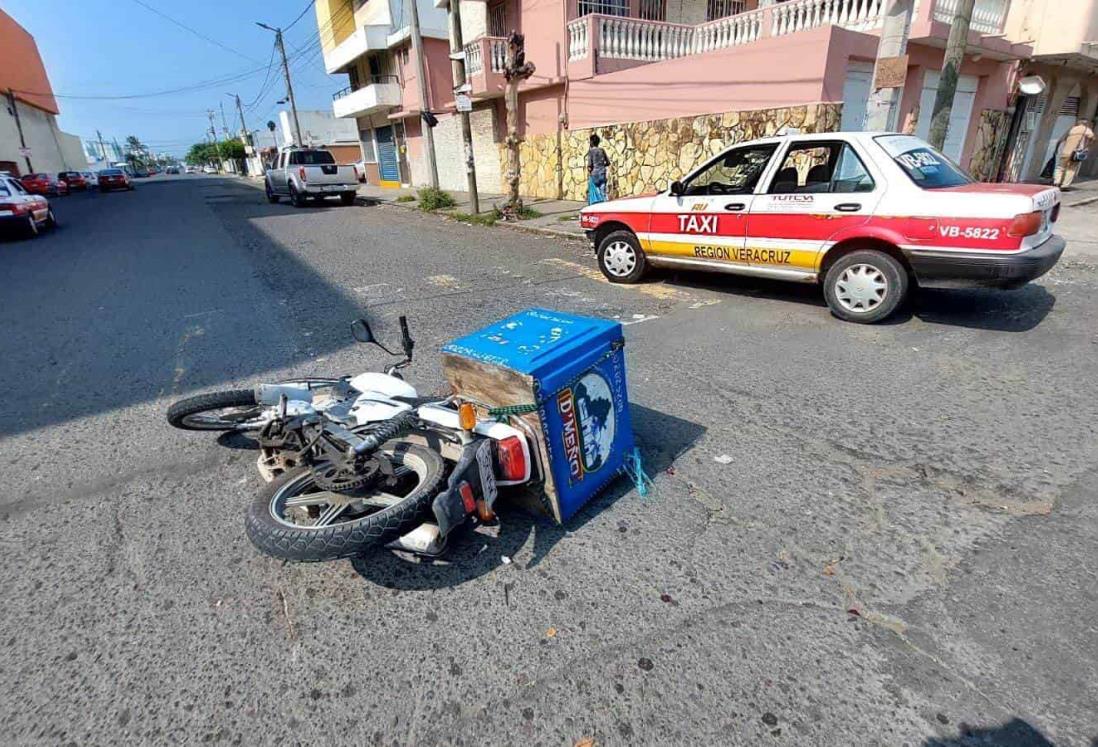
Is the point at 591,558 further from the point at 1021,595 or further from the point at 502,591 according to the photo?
the point at 1021,595

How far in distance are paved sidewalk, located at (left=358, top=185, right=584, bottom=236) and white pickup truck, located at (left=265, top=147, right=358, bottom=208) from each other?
5.37 ft

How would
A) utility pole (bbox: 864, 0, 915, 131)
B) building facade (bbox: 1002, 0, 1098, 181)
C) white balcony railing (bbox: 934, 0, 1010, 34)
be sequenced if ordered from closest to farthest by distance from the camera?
utility pole (bbox: 864, 0, 915, 131) → white balcony railing (bbox: 934, 0, 1010, 34) → building facade (bbox: 1002, 0, 1098, 181)

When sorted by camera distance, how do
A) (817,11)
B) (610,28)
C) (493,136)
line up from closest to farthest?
(817,11) < (610,28) < (493,136)

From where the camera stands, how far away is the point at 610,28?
47.0 ft

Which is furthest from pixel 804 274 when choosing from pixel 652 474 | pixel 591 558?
pixel 591 558

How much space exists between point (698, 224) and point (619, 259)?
3.97 feet

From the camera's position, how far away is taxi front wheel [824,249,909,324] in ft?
16.4

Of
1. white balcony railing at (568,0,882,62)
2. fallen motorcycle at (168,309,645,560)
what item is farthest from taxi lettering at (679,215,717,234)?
white balcony railing at (568,0,882,62)

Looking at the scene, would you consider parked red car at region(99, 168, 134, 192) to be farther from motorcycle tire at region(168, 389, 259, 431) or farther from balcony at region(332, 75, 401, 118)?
motorcycle tire at region(168, 389, 259, 431)

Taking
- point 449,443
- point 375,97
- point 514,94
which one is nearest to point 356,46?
point 375,97

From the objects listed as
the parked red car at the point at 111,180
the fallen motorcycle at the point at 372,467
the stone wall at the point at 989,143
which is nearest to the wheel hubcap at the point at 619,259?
the fallen motorcycle at the point at 372,467

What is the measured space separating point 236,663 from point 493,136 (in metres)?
20.2

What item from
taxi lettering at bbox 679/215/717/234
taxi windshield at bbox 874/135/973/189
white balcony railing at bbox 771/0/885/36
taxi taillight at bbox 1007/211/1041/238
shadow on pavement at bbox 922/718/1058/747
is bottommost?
shadow on pavement at bbox 922/718/1058/747

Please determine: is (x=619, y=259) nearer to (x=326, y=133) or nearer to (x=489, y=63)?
(x=489, y=63)
